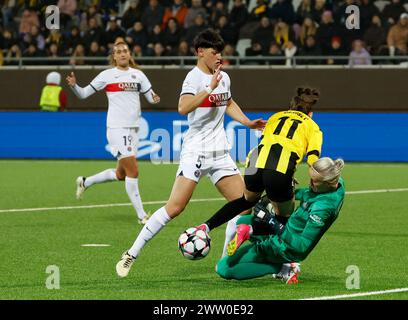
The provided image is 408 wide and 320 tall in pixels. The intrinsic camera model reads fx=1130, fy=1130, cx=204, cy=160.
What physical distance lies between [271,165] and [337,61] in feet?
56.6

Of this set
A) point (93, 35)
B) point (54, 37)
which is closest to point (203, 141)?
point (93, 35)

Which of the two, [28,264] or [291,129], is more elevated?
[291,129]

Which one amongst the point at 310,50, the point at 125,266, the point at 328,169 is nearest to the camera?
the point at 328,169

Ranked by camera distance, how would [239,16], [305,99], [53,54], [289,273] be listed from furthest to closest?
[53,54] → [239,16] → [305,99] → [289,273]

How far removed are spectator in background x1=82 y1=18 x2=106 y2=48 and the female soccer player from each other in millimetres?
19552

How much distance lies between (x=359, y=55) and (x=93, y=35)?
24.1ft

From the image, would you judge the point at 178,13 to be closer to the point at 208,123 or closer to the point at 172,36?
the point at 172,36

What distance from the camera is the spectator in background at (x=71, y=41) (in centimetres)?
3034

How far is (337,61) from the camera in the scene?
2758 cm

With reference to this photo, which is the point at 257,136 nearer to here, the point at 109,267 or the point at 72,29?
the point at 72,29

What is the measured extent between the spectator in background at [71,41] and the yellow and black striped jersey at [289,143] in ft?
65.9

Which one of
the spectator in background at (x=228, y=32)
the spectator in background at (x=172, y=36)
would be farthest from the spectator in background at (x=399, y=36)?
the spectator in background at (x=172, y=36)

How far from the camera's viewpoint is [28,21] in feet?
103

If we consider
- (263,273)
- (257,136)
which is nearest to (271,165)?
(263,273)
